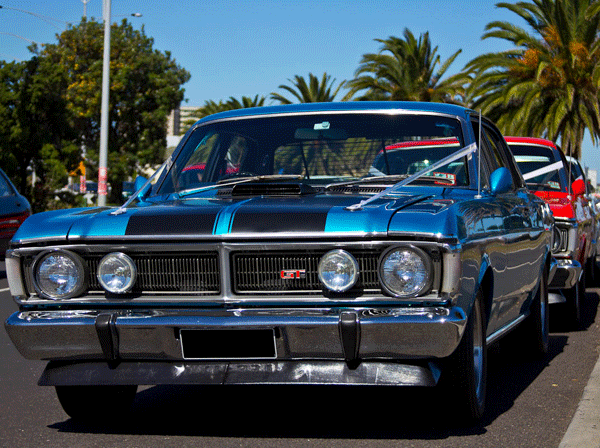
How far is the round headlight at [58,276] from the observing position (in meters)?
4.57

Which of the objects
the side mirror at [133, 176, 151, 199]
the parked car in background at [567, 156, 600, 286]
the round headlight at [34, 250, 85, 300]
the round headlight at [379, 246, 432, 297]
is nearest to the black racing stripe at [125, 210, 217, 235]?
the round headlight at [34, 250, 85, 300]

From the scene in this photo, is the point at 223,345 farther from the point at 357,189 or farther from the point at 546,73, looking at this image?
the point at 546,73

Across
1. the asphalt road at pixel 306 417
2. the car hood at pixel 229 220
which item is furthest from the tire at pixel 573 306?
the car hood at pixel 229 220

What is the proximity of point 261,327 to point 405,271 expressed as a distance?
2.18ft

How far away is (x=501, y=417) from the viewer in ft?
17.4

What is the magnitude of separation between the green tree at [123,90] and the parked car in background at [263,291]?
42.6 meters

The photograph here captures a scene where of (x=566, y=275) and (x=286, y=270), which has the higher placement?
(x=286, y=270)

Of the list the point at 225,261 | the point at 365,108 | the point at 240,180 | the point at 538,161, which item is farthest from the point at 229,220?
the point at 538,161

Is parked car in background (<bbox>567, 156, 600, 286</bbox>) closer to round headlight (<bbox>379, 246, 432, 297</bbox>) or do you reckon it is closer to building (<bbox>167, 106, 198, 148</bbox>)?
round headlight (<bbox>379, 246, 432, 297</bbox>)

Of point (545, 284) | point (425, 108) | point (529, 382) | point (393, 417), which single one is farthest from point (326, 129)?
point (545, 284)

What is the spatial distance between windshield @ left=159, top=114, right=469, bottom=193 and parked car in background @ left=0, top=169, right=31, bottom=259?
330 inches

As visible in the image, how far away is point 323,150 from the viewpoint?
5602 millimetres

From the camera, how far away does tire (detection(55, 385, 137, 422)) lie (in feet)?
16.4

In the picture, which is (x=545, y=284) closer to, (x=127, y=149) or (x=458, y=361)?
Result: (x=458, y=361)
